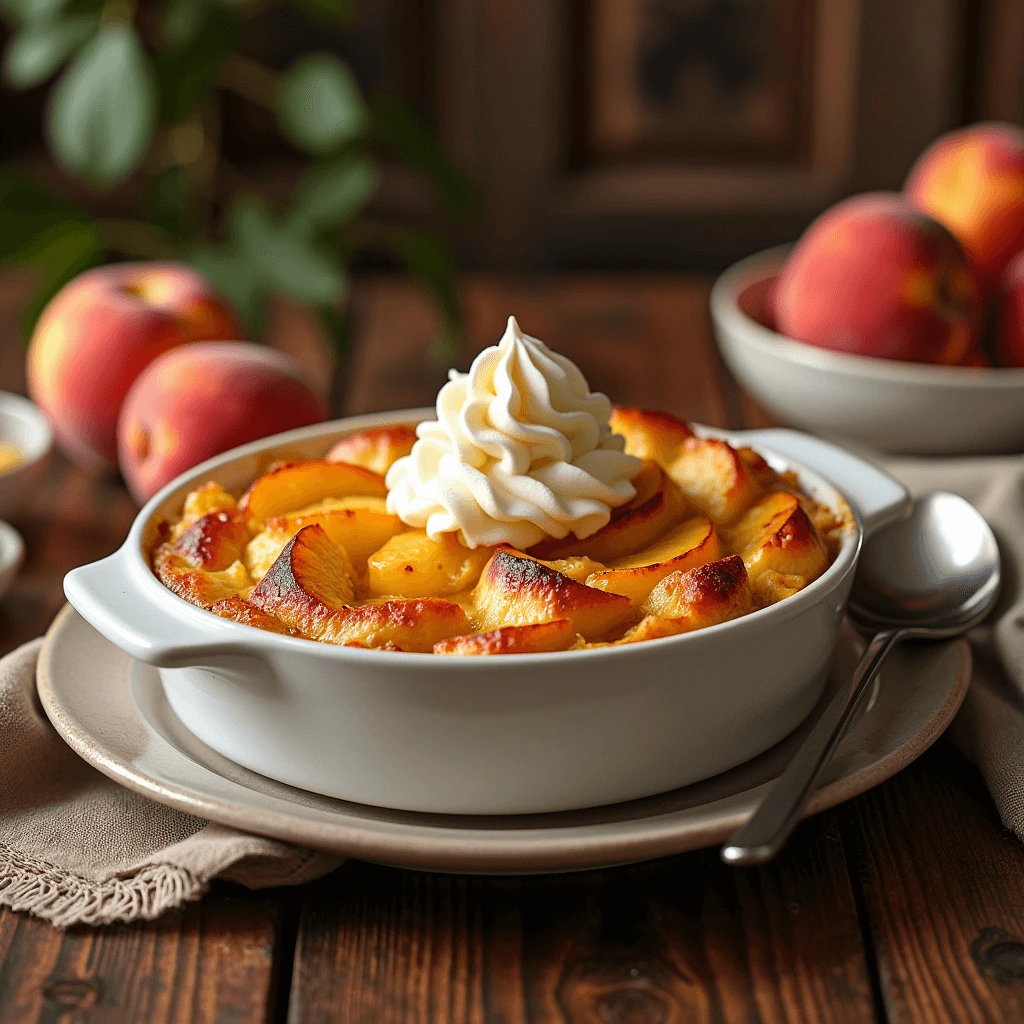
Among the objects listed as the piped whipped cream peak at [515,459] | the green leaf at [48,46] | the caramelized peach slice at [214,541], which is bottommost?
the caramelized peach slice at [214,541]

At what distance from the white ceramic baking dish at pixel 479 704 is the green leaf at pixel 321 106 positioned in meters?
1.21

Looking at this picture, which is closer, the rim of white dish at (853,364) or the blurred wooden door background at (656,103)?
the rim of white dish at (853,364)

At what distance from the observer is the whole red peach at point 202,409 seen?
150 cm

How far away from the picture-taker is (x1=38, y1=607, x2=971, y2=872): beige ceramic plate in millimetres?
819

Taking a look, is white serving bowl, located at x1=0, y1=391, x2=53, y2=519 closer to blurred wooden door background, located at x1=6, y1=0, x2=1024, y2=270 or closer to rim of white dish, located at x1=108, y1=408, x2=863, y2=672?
rim of white dish, located at x1=108, y1=408, x2=863, y2=672

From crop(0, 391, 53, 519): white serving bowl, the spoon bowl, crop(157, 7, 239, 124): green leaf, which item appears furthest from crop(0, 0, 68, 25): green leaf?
the spoon bowl

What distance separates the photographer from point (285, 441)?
4.00 feet

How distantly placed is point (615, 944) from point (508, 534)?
30cm

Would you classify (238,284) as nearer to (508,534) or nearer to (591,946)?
(508,534)

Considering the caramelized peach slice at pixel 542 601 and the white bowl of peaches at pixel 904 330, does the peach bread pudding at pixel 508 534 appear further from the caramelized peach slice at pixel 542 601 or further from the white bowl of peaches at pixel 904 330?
the white bowl of peaches at pixel 904 330

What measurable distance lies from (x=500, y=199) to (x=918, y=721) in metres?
1.93

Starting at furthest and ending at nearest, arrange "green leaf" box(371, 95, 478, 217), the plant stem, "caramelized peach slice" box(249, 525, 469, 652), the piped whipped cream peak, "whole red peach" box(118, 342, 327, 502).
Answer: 1. the plant stem
2. "green leaf" box(371, 95, 478, 217)
3. "whole red peach" box(118, 342, 327, 502)
4. the piped whipped cream peak
5. "caramelized peach slice" box(249, 525, 469, 652)

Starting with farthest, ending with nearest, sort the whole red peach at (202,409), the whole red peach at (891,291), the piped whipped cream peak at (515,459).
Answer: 1. the whole red peach at (891,291)
2. the whole red peach at (202,409)
3. the piped whipped cream peak at (515,459)

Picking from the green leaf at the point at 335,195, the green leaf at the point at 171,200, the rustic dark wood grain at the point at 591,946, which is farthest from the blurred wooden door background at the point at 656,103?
the rustic dark wood grain at the point at 591,946
